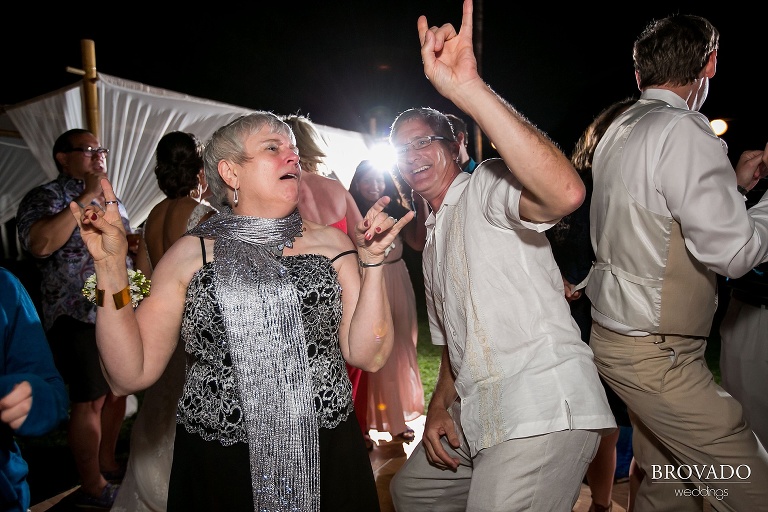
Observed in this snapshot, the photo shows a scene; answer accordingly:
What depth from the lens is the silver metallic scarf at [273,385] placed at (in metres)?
1.85

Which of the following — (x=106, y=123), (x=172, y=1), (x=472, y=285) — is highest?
(x=172, y=1)

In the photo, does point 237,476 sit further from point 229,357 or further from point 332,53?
point 332,53

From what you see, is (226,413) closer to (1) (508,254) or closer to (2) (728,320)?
(1) (508,254)

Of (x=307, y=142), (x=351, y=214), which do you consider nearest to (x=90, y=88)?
(x=307, y=142)

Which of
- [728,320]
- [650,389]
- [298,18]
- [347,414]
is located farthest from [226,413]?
[298,18]

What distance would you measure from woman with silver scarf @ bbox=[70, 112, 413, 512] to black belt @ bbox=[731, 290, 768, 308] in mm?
1802

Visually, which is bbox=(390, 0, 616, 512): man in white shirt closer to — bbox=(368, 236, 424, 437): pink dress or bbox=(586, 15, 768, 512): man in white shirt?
bbox=(586, 15, 768, 512): man in white shirt

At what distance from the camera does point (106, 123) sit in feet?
17.1

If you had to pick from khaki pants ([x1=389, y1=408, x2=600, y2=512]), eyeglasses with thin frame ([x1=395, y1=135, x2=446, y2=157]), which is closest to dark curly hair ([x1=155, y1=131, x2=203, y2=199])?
eyeglasses with thin frame ([x1=395, y1=135, x2=446, y2=157])

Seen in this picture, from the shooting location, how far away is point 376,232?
179 cm

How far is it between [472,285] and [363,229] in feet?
1.31

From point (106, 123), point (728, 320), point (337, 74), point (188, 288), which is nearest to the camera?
point (188, 288)

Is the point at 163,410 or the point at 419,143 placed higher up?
the point at 419,143

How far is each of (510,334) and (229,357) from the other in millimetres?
918
